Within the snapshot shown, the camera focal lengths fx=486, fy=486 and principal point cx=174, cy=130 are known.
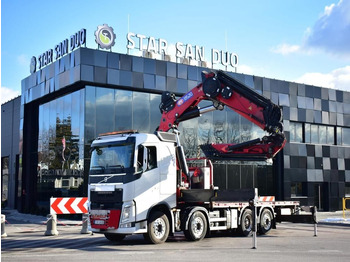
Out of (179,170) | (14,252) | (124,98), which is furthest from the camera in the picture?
(124,98)

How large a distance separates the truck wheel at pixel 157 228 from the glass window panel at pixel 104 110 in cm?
1476

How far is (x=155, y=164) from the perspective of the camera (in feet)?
48.0

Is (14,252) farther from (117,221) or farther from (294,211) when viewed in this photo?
(294,211)

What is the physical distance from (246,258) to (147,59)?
21107 mm

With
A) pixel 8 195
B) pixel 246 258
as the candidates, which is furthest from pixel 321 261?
pixel 8 195

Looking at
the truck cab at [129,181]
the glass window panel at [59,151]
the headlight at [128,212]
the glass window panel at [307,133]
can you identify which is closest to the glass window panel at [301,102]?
the glass window panel at [307,133]

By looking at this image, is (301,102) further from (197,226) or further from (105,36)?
(197,226)

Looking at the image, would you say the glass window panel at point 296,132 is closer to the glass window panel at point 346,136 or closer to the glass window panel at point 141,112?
the glass window panel at point 346,136

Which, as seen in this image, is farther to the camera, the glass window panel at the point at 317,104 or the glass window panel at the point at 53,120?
the glass window panel at the point at 317,104

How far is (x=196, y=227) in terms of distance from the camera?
1528cm

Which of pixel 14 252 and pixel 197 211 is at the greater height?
pixel 197 211

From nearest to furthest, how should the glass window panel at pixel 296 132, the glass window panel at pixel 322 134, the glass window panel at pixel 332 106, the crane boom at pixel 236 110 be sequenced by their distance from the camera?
the crane boom at pixel 236 110 < the glass window panel at pixel 296 132 < the glass window panel at pixel 322 134 < the glass window panel at pixel 332 106

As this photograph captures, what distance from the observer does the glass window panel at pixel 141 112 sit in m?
30.1

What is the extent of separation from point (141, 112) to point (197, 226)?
15887 millimetres
